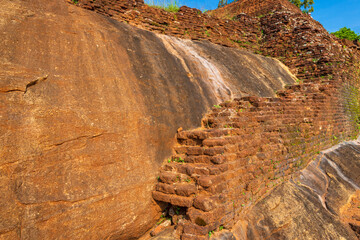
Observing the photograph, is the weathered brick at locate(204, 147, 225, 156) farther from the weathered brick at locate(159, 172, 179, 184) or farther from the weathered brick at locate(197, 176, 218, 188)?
the weathered brick at locate(159, 172, 179, 184)

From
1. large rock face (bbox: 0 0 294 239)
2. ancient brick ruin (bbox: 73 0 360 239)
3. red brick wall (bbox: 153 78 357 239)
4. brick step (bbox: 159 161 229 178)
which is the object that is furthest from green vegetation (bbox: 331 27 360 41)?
brick step (bbox: 159 161 229 178)

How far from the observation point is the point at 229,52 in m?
6.80

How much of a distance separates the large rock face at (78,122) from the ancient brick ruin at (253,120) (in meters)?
0.46

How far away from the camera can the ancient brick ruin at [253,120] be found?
8.93 ft

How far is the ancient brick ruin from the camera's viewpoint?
2721mm

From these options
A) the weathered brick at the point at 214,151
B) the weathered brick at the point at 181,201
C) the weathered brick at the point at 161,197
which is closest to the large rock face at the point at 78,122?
the weathered brick at the point at 161,197

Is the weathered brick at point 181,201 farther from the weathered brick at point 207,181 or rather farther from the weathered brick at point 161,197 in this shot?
the weathered brick at point 207,181

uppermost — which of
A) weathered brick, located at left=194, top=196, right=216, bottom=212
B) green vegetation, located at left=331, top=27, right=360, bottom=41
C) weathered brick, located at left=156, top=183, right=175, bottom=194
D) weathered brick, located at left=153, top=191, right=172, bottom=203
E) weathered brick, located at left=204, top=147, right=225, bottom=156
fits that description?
green vegetation, located at left=331, top=27, right=360, bottom=41

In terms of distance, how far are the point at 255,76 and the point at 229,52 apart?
3.72 ft

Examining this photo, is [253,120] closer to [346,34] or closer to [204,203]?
[204,203]

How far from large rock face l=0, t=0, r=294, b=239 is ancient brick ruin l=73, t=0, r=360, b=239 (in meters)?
0.46

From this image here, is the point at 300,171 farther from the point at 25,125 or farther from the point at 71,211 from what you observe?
the point at 25,125

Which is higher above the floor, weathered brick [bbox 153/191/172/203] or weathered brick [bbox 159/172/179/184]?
weathered brick [bbox 159/172/179/184]

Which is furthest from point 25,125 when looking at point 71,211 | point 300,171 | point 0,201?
point 300,171
